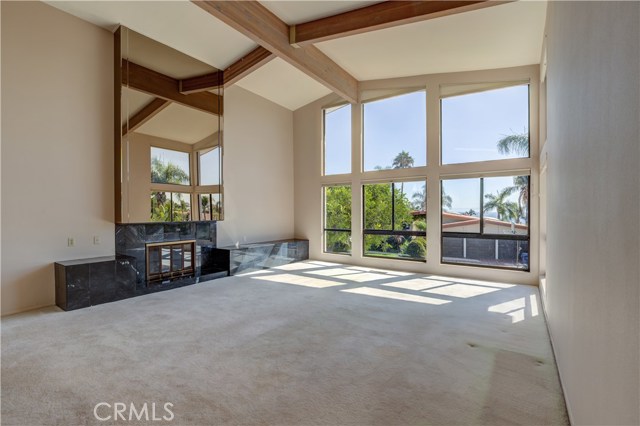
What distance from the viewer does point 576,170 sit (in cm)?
195

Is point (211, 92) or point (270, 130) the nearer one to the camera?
point (211, 92)

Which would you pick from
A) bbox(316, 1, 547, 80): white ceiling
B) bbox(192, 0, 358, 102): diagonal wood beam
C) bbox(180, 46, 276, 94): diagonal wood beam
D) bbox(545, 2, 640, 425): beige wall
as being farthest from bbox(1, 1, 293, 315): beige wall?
bbox(545, 2, 640, 425): beige wall

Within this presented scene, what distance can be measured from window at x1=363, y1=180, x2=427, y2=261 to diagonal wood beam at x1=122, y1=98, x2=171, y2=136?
4528mm

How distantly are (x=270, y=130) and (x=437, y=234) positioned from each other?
468cm

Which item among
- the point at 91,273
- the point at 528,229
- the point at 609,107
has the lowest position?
the point at 91,273

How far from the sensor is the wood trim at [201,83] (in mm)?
5723

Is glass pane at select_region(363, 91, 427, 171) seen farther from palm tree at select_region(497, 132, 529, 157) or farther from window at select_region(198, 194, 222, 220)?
window at select_region(198, 194, 222, 220)

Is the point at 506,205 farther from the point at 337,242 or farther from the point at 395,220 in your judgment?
the point at 337,242

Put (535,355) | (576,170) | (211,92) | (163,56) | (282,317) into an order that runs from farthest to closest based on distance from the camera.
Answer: (211,92) < (163,56) < (282,317) < (535,355) < (576,170)

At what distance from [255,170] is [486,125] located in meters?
4.99

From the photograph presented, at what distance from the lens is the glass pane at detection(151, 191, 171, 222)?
525 centimetres

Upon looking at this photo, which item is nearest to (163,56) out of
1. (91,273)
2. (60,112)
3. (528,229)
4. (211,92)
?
(211,92)

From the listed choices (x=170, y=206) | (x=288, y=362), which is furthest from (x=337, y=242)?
(x=288, y=362)

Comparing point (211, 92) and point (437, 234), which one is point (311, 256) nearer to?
point (437, 234)
